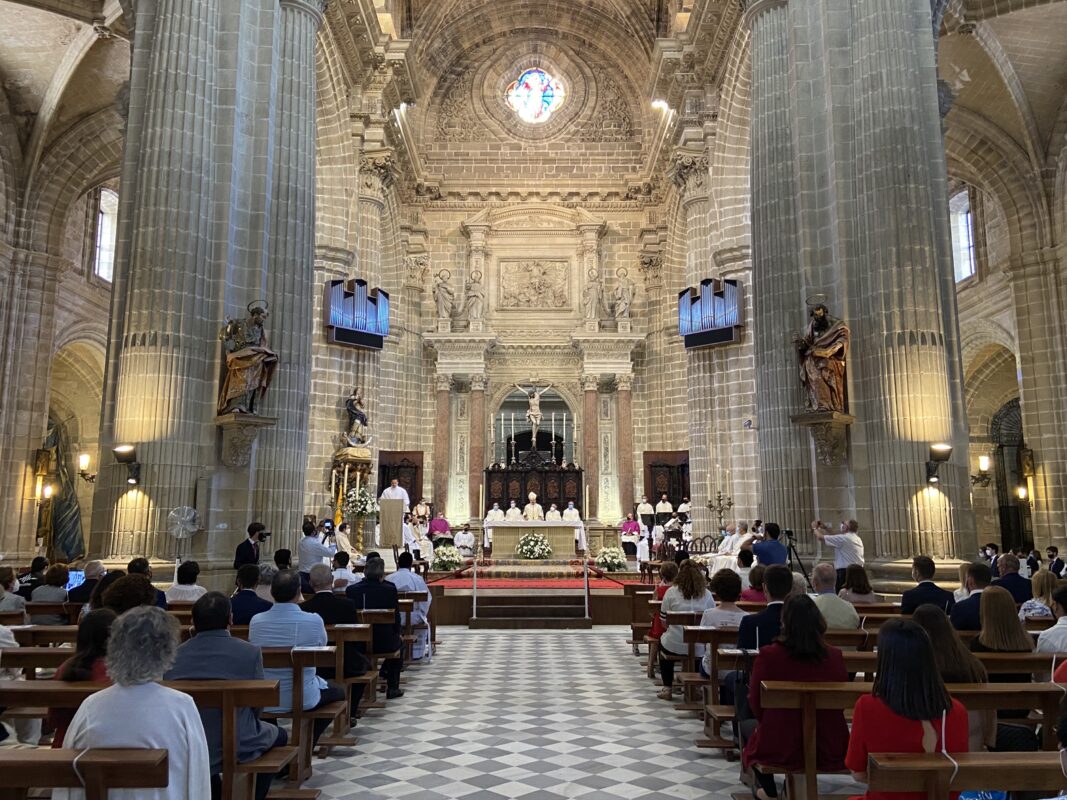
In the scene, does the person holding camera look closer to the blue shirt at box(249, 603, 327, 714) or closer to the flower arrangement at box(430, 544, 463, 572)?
the blue shirt at box(249, 603, 327, 714)

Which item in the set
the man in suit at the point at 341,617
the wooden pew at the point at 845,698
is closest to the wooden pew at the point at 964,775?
the wooden pew at the point at 845,698

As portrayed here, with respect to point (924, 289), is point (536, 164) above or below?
above

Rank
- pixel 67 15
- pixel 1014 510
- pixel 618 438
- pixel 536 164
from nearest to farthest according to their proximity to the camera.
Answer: pixel 67 15, pixel 1014 510, pixel 618 438, pixel 536 164

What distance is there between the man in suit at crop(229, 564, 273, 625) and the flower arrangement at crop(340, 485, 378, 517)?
1203 cm

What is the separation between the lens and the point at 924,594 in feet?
21.7

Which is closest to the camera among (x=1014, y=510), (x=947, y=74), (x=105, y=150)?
(x=947, y=74)

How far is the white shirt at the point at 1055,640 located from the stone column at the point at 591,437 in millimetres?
22907

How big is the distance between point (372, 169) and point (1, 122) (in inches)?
345

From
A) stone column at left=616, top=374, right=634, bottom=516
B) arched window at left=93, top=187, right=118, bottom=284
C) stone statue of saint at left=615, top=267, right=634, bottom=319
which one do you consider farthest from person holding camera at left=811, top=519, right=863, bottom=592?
arched window at left=93, top=187, right=118, bottom=284

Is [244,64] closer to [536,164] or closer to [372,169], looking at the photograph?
[372,169]

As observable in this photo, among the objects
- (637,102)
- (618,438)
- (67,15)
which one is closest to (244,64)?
(67,15)

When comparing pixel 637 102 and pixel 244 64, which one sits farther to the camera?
pixel 637 102

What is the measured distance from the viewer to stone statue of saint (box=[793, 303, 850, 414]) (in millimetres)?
12180

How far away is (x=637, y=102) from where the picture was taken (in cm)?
3134
